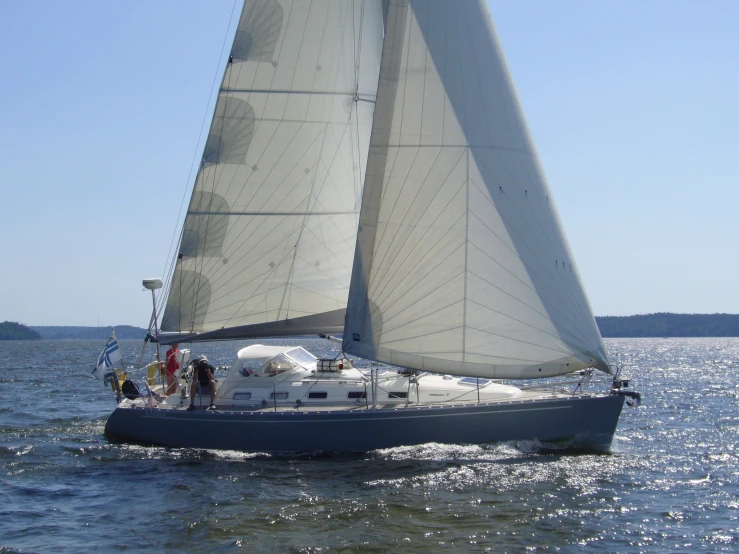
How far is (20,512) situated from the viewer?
546 inches

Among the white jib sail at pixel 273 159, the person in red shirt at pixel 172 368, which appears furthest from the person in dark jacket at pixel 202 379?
the person in red shirt at pixel 172 368

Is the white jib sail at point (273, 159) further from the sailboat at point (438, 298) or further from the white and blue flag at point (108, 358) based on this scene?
the white and blue flag at point (108, 358)

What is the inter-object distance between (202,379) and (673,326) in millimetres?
181655

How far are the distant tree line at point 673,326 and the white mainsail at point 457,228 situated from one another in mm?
175037

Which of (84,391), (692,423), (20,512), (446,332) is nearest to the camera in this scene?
(20,512)

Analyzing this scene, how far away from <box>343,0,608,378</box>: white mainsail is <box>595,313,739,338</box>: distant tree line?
574 feet

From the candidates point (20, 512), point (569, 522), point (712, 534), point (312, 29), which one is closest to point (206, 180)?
point (312, 29)

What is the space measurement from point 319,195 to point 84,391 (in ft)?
63.1

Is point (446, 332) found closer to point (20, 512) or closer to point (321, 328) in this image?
point (321, 328)

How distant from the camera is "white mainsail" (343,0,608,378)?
16875 millimetres

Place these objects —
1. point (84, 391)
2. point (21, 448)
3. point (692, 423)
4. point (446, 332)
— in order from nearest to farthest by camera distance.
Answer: point (446, 332), point (21, 448), point (692, 423), point (84, 391)

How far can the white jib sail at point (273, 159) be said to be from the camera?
1928 cm

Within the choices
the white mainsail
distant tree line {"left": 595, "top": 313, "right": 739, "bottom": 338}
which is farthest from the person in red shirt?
distant tree line {"left": 595, "top": 313, "right": 739, "bottom": 338}

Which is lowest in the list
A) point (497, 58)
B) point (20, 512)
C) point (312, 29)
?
point (20, 512)
